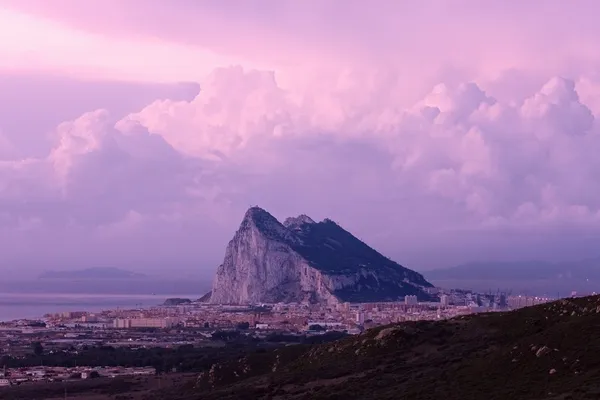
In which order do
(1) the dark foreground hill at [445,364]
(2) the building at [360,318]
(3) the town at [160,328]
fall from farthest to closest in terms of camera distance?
(2) the building at [360,318], (3) the town at [160,328], (1) the dark foreground hill at [445,364]

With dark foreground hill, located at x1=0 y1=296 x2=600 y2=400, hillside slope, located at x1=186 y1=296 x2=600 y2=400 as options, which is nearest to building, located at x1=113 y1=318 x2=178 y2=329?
dark foreground hill, located at x1=0 y1=296 x2=600 y2=400

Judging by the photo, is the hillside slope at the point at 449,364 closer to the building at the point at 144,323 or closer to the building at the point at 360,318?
the building at the point at 360,318

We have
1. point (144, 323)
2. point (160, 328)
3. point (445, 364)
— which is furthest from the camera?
point (144, 323)

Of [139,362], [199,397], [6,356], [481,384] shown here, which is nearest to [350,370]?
[199,397]

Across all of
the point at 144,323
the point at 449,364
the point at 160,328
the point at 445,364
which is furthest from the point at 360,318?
the point at 449,364

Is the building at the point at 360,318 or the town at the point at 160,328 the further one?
the building at the point at 360,318

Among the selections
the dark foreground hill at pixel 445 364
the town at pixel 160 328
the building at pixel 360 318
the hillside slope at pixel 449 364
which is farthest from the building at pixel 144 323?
the hillside slope at pixel 449 364

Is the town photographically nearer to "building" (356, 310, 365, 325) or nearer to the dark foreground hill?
"building" (356, 310, 365, 325)

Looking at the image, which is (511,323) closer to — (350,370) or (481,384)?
(350,370)

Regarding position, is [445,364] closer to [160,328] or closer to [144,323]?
[160,328]
